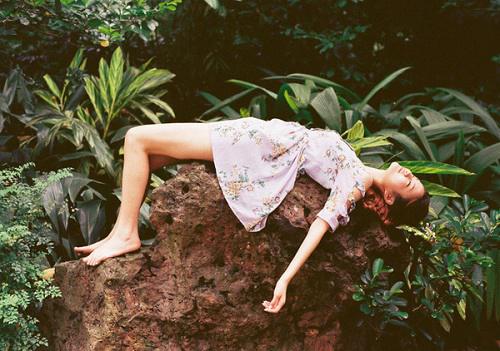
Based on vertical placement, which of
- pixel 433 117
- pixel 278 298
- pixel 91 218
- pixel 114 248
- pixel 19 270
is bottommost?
pixel 91 218

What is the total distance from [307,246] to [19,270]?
1.38 metres

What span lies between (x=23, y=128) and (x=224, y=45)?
7.71 ft

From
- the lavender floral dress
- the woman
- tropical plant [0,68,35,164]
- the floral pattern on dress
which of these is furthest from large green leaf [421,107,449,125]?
tropical plant [0,68,35,164]

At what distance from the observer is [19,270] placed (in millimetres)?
2869

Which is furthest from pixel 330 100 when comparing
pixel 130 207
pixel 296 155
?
pixel 130 207

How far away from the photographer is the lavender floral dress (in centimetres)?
272

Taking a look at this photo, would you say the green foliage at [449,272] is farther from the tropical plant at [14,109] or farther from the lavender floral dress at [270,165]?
the tropical plant at [14,109]

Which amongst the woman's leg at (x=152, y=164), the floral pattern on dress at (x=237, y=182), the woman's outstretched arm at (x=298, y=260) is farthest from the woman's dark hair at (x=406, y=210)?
the woman's leg at (x=152, y=164)

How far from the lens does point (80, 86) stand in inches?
186

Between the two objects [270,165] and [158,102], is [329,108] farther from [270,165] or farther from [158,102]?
[270,165]

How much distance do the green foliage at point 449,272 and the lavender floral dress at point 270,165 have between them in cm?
58

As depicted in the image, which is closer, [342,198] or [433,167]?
[342,198]

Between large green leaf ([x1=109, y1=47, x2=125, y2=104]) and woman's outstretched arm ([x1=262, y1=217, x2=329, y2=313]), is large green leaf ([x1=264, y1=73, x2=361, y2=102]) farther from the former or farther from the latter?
woman's outstretched arm ([x1=262, y1=217, x2=329, y2=313])

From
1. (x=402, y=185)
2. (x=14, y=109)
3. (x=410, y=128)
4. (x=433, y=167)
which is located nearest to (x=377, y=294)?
(x=402, y=185)
